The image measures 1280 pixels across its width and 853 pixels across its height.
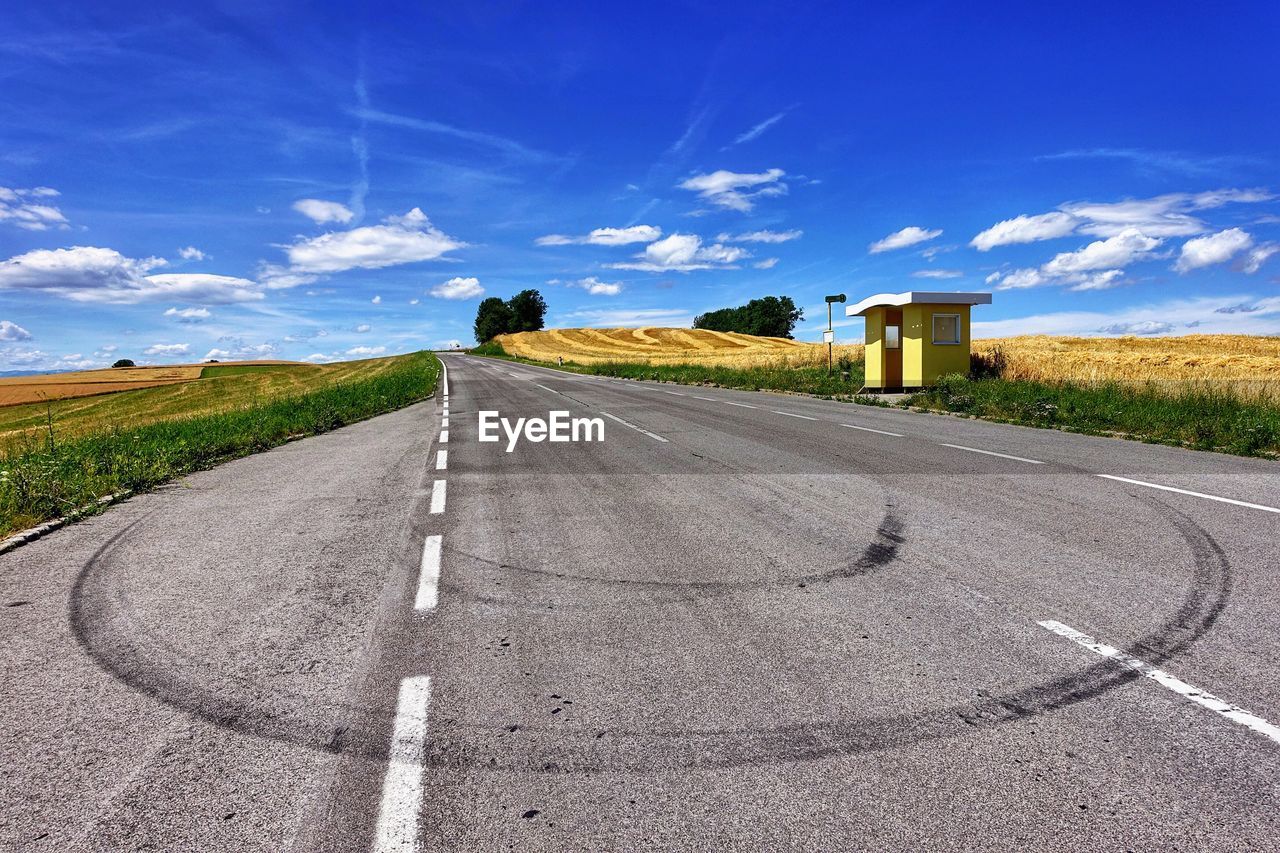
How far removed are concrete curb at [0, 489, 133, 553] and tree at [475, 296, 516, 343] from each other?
14196 cm

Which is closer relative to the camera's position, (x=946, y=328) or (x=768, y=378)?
(x=946, y=328)

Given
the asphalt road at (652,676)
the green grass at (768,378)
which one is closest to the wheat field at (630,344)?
the green grass at (768,378)

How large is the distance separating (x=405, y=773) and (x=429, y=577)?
7.88 ft

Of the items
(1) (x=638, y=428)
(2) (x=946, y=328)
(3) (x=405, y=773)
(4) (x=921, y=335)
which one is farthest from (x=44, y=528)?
(2) (x=946, y=328)

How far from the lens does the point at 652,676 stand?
11.2 feet

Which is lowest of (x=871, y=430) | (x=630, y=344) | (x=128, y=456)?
(x=871, y=430)

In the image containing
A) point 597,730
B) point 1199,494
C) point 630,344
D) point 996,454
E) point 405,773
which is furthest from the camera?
point 630,344

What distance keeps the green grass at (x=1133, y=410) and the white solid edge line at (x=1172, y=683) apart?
9365 mm

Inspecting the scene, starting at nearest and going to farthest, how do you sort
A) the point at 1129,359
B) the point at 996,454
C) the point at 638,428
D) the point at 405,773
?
the point at 405,773 → the point at 996,454 → the point at 638,428 → the point at 1129,359

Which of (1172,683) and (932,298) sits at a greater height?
(932,298)

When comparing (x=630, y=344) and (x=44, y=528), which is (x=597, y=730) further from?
(x=630, y=344)

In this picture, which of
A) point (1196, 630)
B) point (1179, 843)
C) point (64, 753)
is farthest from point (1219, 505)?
point (64, 753)

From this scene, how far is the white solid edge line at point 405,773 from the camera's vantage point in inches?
92.0

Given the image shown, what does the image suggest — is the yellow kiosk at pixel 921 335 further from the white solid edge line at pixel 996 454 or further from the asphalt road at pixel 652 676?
the asphalt road at pixel 652 676
